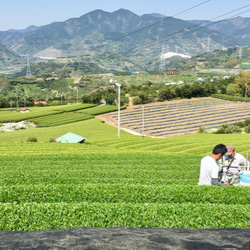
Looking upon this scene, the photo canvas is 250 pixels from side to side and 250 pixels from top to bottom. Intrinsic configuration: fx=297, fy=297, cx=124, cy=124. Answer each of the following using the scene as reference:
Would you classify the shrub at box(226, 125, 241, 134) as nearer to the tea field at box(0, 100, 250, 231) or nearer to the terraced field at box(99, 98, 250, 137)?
the terraced field at box(99, 98, 250, 137)

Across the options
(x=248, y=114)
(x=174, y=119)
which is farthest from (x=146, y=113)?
(x=248, y=114)

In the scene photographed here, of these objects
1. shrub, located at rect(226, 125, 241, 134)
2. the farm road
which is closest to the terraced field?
shrub, located at rect(226, 125, 241, 134)

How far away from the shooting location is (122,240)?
22.1ft

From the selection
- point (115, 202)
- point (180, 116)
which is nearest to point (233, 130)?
point (180, 116)

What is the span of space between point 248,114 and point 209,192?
8054 centimetres

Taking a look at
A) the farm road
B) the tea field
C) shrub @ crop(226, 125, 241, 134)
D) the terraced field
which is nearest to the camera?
the farm road

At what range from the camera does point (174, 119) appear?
A: 7988cm

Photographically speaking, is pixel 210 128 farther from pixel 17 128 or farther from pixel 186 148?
pixel 17 128

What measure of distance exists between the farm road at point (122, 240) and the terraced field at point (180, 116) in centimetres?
5765

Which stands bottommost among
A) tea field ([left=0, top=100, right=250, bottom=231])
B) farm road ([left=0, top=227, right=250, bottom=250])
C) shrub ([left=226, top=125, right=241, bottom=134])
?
shrub ([left=226, top=125, right=241, bottom=134])

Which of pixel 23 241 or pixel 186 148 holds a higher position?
pixel 23 241

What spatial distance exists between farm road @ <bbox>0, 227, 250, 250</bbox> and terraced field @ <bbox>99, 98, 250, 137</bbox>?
5765 cm

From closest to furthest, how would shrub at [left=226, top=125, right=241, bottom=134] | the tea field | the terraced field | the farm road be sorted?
the farm road, the tea field, shrub at [left=226, top=125, right=241, bottom=134], the terraced field

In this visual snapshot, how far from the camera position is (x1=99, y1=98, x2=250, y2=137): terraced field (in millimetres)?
70750
